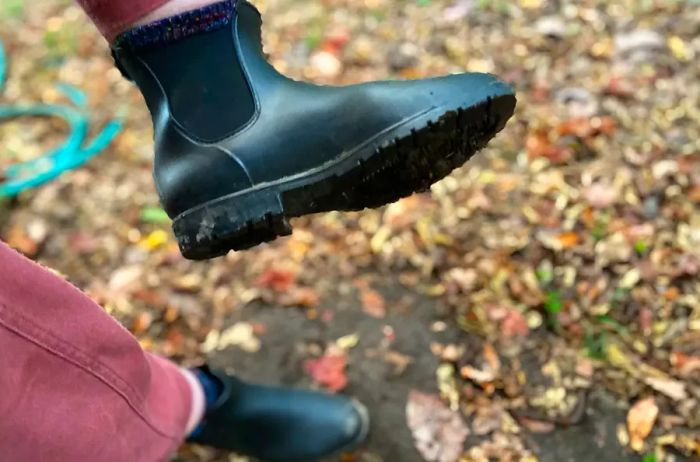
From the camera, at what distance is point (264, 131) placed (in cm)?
100

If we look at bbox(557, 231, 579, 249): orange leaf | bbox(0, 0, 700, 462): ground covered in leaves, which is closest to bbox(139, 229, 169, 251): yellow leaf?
bbox(0, 0, 700, 462): ground covered in leaves

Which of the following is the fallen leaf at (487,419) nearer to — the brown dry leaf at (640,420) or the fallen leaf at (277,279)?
the brown dry leaf at (640,420)

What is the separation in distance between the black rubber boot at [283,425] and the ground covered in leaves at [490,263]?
74mm

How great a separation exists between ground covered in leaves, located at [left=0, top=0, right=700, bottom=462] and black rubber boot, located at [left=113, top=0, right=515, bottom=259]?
63cm

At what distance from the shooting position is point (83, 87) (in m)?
2.44

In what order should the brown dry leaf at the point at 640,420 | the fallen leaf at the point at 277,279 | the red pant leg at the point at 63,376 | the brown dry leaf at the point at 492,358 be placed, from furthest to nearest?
the fallen leaf at the point at 277,279, the brown dry leaf at the point at 492,358, the brown dry leaf at the point at 640,420, the red pant leg at the point at 63,376

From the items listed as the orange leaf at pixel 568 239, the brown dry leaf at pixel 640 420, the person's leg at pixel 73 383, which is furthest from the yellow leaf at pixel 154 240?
the brown dry leaf at pixel 640 420

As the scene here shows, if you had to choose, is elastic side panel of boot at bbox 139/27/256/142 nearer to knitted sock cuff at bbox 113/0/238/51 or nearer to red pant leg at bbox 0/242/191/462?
knitted sock cuff at bbox 113/0/238/51

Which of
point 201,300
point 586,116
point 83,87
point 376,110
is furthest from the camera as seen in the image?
point 83,87

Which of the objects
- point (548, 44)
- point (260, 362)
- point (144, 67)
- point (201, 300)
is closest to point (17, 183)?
point (201, 300)

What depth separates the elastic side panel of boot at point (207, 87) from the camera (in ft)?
3.21

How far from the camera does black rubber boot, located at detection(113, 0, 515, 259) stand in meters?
0.95

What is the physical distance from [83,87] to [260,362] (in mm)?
1282

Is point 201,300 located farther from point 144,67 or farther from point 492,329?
point 144,67
